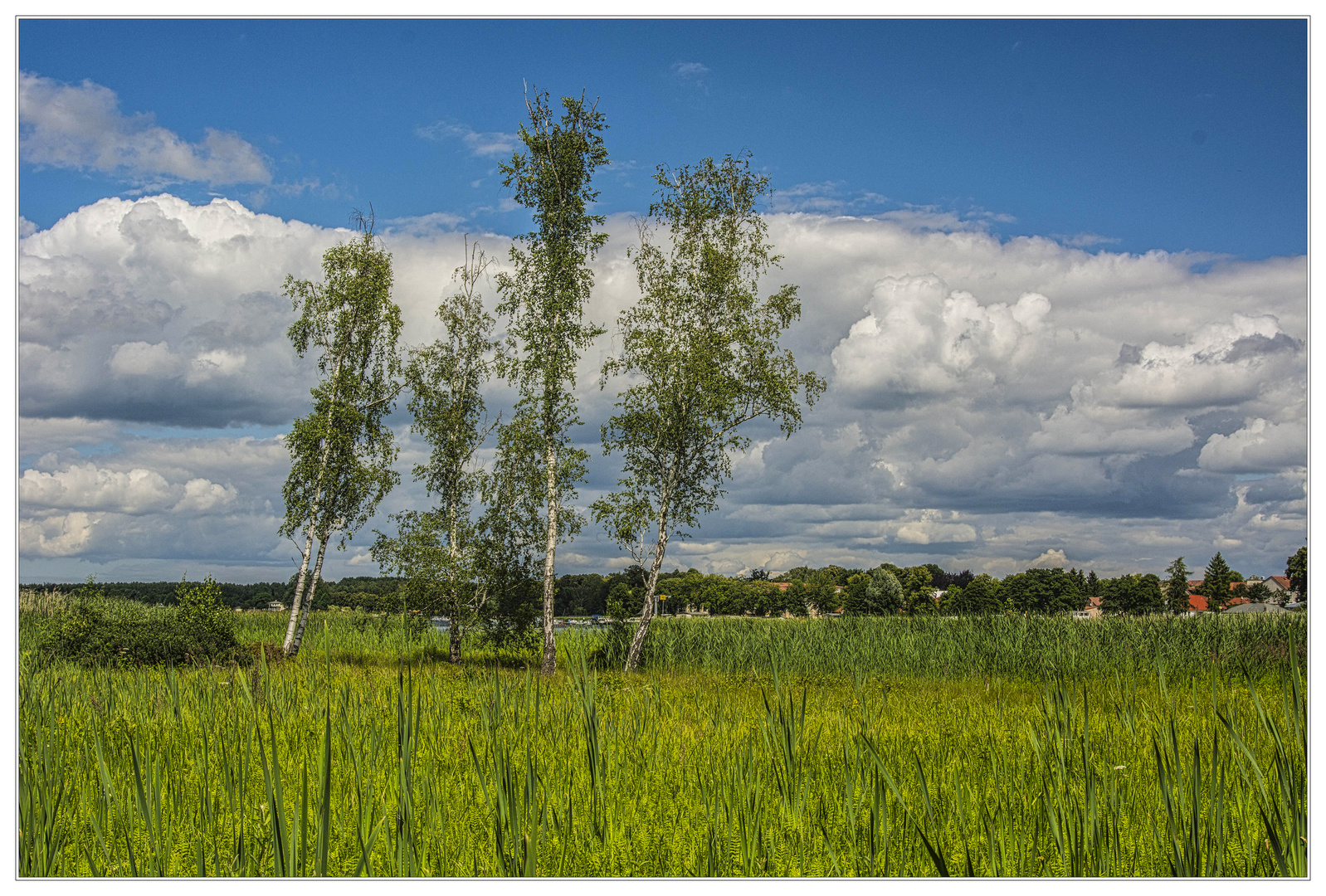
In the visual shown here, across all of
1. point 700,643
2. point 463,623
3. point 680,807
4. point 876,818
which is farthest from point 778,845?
point 700,643

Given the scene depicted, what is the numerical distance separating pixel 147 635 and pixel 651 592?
33.0 ft

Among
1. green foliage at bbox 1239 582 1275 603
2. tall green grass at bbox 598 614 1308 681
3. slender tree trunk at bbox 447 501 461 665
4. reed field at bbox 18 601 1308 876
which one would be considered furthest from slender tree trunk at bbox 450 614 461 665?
green foliage at bbox 1239 582 1275 603

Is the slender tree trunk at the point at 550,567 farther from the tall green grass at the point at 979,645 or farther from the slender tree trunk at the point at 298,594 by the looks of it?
the slender tree trunk at the point at 298,594

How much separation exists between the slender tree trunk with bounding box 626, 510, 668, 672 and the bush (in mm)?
8010

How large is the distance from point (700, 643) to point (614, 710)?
14484 mm

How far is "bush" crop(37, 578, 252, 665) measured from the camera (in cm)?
1408

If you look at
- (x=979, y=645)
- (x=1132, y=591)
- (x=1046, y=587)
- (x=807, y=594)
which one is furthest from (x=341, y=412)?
(x=1132, y=591)

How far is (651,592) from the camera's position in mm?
17516

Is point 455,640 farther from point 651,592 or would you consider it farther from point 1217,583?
point 1217,583

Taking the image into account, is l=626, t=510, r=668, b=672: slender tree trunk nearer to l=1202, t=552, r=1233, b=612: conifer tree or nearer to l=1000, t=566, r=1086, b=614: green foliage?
l=1000, t=566, r=1086, b=614: green foliage

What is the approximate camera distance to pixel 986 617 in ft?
61.5

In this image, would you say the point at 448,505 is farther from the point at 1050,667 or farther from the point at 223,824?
the point at 223,824

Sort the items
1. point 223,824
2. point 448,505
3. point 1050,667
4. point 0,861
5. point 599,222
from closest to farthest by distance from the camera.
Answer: point 0,861 < point 223,824 < point 1050,667 < point 599,222 < point 448,505

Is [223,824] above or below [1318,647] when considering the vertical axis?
below
